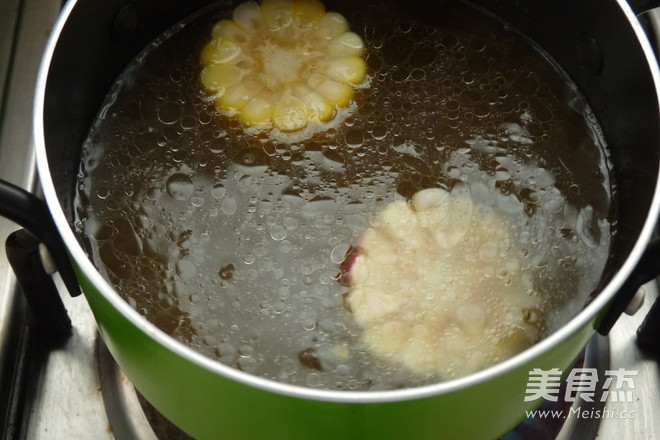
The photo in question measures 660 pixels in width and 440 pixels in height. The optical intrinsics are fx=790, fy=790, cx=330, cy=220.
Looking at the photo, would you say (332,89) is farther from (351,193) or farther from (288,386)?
(288,386)

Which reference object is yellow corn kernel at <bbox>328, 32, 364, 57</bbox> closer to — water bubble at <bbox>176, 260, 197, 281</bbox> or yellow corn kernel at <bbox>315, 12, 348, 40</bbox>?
yellow corn kernel at <bbox>315, 12, 348, 40</bbox>

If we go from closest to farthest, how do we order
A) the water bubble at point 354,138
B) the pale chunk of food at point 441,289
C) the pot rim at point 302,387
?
the pot rim at point 302,387 → the pale chunk of food at point 441,289 → the water bubble at point 354,138

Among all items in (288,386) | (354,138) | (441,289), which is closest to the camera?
(288,386)

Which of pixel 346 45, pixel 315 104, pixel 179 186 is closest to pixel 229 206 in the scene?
pixel 179 186

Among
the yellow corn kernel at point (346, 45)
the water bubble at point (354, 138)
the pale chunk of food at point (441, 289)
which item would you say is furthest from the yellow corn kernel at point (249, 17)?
the pale chunk of food at point (441, 289)

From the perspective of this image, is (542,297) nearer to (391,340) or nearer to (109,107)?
(391,340)

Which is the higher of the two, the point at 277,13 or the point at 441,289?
the point at 277,13

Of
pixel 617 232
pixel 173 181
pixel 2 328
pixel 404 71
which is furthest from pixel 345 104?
pixel 2 328

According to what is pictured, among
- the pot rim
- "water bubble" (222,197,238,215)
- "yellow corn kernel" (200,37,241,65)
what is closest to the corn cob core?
"yellow corn kernel" (200,37,241,65)

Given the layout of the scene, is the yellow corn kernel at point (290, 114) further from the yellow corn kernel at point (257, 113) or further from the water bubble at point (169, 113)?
the water bubble at point (169, 113)
